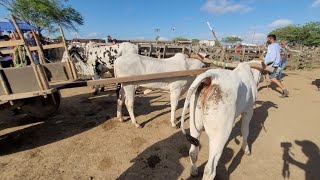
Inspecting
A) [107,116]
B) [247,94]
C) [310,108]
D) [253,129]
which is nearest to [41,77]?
[107,116]

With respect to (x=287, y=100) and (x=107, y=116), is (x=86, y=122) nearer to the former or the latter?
(x=107, y=116)

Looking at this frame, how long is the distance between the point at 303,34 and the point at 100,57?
46902 mm

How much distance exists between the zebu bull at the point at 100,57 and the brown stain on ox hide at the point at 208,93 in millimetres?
5583

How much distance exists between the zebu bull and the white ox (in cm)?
306

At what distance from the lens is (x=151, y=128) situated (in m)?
5.42

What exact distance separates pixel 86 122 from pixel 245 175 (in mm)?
3934

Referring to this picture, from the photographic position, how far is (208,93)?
3.01m

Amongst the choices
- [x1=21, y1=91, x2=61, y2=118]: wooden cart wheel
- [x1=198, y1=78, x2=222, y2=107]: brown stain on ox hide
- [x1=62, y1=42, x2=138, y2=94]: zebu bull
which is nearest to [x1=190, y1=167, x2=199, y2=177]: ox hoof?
[x1=198, y1=78, x2=222, y2=107]: brown stain on ox hide

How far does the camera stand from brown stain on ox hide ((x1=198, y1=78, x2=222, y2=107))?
2.93 metres

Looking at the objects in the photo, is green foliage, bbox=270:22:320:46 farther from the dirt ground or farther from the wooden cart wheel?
the wooden cart wheel

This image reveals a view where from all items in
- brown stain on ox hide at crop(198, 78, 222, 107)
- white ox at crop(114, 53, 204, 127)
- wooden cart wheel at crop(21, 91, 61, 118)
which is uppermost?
brown stain on ox hide at crop(198, 78, 222, 107)

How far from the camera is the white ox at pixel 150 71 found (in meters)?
5.27

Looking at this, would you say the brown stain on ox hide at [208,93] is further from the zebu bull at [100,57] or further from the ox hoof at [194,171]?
the zebu bull at [100,57]

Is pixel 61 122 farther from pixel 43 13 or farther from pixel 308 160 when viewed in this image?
pixel 43 13
